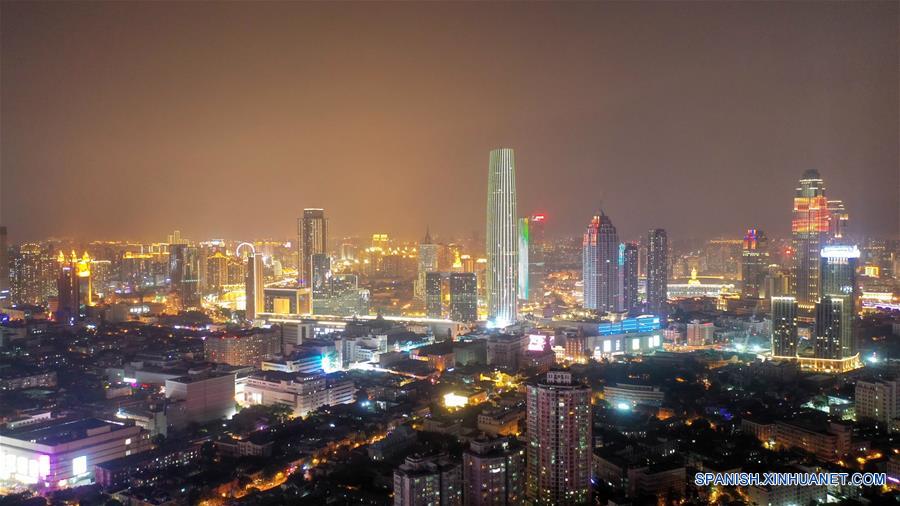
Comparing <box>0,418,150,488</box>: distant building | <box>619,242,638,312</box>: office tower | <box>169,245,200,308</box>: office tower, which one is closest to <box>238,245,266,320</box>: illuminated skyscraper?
<box>169,245,200,308</box>: office tower

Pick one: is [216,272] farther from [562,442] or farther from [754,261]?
[562,442]

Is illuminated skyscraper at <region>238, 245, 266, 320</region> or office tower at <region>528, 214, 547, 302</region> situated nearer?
illuminated skyscraper at <region>238, 245, 266, 320</region>

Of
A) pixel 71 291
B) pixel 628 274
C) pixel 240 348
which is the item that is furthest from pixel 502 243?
pixel 71 291

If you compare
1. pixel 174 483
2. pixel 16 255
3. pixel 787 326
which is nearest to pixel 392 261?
pixel 16 255

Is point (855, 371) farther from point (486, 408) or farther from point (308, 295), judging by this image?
point (308, 295)

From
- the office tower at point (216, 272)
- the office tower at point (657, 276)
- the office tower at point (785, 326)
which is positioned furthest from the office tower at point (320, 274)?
the office tower at point (785, 326)

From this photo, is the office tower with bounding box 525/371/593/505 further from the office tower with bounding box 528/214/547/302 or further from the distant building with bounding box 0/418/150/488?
the office tower with bounding box 528/214/547/302
